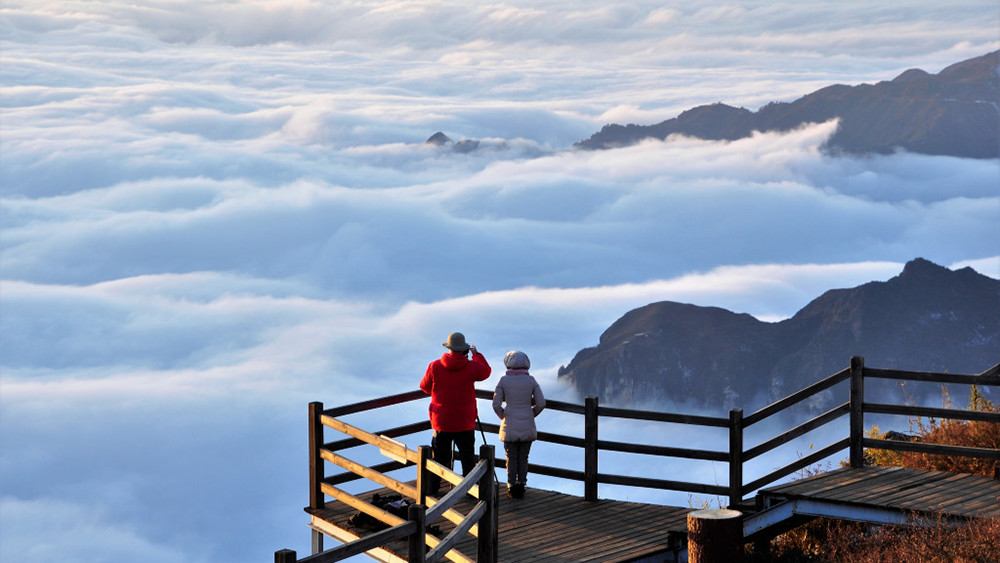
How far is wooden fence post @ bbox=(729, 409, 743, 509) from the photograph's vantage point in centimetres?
1325

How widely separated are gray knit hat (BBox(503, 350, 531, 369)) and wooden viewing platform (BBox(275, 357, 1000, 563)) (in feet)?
3.03

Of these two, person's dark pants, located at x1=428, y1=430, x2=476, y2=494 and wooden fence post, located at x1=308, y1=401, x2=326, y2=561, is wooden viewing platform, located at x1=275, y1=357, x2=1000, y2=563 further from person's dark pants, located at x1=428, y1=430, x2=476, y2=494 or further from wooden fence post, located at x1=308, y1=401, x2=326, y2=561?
person's dark pants, located at x1=428, y1=430, x2=476, y2=494

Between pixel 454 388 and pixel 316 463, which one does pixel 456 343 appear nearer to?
pixel 454 388

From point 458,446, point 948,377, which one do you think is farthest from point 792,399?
point 458,446

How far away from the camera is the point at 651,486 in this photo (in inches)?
542

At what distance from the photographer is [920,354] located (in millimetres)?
197750

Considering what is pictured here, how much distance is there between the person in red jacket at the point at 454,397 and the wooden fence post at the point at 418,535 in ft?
12.6

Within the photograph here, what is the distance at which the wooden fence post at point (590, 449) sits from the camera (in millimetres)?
13702

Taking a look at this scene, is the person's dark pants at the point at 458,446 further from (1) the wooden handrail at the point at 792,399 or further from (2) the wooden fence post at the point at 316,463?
(1) the wooden handrail at the point at 792,399

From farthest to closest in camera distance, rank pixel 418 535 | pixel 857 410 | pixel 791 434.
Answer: pixel 857 410 < pixel 791 434 < pixel 418 535

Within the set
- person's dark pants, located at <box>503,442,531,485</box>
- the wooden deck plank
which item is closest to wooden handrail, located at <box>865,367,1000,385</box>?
the wooden deck plank

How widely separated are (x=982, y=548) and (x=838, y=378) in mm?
3925

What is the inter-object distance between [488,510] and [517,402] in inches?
121

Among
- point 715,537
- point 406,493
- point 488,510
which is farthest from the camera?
point 406,493
